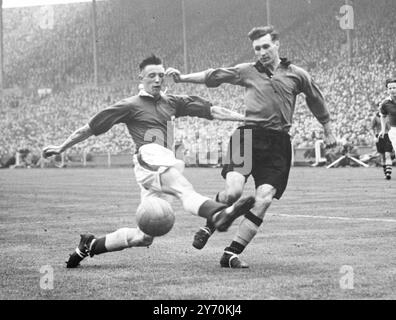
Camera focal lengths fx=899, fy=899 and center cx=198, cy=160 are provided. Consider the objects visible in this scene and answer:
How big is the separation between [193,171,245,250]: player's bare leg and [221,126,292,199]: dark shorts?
75 mm

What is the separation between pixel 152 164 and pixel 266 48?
129 centimetres

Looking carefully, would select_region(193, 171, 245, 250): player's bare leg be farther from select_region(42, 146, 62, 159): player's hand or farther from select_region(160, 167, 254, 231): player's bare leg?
select_region(42, 146, 62, 159): player's hand

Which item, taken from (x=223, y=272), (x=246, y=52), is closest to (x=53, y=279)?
(x=223, y=272)

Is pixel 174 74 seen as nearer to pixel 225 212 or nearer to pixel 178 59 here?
pixel 225 212

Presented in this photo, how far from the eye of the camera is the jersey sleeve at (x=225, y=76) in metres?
7.32

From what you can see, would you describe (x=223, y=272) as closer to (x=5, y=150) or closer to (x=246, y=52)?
(x=246, y=52)

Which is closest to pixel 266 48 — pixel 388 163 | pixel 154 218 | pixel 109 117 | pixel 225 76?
pixel 225 76

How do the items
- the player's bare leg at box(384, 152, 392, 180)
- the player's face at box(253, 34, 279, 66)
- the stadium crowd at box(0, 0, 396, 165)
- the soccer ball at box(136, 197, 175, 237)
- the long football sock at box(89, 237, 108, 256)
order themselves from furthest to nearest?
the stadium crowd at box(0, 0, 396, 165), the player's bare leg at box(384, 152, 392, 180), the long football sock at box(89, 237, 108, 256), the player's face at box(253, 34, 279, 66), the soccer ball at box(136, 197, 175, 237)

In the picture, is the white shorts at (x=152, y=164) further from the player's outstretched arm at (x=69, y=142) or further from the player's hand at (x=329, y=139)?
the player's hand at (x=329, y=139)

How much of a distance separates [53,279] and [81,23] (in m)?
54.3

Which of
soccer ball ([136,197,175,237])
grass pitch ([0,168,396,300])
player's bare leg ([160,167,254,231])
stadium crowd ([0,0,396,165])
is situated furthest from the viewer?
stadium crowd ([0,0,396,165])

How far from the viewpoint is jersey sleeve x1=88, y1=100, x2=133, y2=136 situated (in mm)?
7145

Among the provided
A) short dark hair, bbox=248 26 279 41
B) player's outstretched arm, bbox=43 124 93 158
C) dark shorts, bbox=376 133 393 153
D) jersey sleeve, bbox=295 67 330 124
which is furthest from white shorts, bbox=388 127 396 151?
player's outstretched arm, bbox=43 124 93 158

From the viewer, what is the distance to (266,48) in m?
7.11
